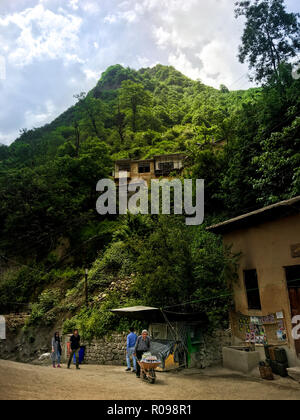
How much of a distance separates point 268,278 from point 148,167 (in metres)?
28.3

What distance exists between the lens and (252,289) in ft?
36.9

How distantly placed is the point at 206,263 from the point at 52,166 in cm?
2551

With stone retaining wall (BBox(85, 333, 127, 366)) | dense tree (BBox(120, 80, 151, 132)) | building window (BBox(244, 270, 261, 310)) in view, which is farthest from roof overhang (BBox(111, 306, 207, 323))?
dense tree (BBox(120, 80, 151, 132))

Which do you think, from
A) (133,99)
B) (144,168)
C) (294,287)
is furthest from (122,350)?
(133,99)

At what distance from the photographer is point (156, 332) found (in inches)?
493

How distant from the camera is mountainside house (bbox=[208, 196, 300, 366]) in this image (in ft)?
31.9

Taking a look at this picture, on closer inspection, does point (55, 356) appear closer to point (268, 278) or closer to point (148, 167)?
point (268, 278)

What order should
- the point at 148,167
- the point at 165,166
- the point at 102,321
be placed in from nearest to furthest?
the point at 102,321
the point at 165,166
the point at 148,167

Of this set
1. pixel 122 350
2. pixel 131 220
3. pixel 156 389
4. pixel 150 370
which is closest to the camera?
pixel 156 389

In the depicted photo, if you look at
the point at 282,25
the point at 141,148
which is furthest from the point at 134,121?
the point at 282,25

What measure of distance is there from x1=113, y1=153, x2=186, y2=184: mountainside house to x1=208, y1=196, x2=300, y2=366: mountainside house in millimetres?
24419

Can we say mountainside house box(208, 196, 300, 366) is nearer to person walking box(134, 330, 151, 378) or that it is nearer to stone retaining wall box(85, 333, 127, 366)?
person walking box(134, 330, 151, 378)

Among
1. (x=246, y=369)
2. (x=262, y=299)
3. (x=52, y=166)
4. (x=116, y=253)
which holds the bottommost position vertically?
(x=246, y=369)
